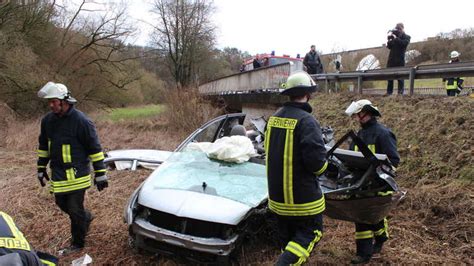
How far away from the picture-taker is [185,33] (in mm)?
34906

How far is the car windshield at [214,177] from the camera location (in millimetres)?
3867

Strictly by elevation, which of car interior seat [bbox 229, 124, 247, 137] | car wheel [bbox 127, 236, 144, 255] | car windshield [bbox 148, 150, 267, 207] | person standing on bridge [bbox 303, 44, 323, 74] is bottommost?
car wheel [bbox 127, 236, 144, 255]

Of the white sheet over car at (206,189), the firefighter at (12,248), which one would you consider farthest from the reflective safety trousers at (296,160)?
the firefighter at (12,248)

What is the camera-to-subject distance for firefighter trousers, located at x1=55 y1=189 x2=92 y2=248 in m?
4.10

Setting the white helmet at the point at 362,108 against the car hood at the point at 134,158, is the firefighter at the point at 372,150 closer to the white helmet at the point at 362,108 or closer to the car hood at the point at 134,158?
the white helmet at the point at 362,108

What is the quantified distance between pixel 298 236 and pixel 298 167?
1.75 ft

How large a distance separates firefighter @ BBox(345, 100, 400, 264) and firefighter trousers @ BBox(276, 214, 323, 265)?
908 millimetres

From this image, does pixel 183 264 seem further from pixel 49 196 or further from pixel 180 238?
pixel 49 196

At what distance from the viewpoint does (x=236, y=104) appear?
49.5 ft

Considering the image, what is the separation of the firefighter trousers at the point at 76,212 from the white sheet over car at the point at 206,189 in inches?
28.1

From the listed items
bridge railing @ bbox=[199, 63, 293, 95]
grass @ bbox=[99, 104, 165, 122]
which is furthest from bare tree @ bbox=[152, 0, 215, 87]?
bridge railing @ bbox=[199, 63, 293, 95]

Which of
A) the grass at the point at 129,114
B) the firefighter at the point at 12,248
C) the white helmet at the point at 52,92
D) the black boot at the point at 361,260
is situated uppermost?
the white helmet at the point at 52,92

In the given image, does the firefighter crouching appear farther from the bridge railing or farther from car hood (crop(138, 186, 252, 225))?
the bridge railing

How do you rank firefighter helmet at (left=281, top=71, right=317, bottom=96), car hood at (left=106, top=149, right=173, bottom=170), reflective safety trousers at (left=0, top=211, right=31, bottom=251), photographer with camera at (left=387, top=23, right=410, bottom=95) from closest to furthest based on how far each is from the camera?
reflective safety trousers at (left=0, top=211, right=31, bottom=251)
firefighter helmet at (left=281, top=71, right=317, bottom=96)
car hood at (left=106, top=149, right=173, bottom=170)
photographer with camera at (left=387, top=23, right=410, bottom=95)
